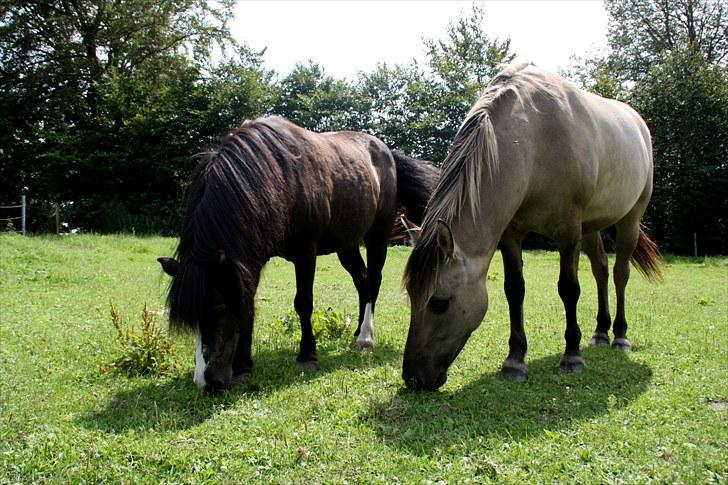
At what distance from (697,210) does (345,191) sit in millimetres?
21960

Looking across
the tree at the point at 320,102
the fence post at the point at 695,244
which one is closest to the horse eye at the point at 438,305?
the fence post at the point at 695,244

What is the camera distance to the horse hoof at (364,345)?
18.7ft

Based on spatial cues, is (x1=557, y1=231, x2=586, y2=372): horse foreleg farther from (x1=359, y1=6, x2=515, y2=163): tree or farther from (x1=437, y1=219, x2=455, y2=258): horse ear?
(x1=359, y1=6, x2=515, y2=163): tree

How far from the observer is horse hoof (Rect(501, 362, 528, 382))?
4.36 metres

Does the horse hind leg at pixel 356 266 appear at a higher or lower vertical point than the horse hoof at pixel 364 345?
higher

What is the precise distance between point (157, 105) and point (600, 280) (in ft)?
72.6

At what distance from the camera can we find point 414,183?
22.2ft

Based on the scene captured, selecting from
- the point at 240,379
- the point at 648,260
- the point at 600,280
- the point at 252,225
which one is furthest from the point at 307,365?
the point at 648,260

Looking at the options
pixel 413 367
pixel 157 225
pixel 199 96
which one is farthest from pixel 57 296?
pixel 199 96

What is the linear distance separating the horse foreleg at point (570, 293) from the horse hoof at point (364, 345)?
196cm

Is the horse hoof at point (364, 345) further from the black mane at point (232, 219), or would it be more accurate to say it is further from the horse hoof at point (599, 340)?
the horse hoof at point (599, 340)

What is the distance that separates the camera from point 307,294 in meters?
4.84

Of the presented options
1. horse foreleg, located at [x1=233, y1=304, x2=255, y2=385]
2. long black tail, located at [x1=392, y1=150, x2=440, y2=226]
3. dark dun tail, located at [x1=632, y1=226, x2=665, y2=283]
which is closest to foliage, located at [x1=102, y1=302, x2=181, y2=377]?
horse foreleg, located at [x1=233, y1=304, x2=255, y2=385]

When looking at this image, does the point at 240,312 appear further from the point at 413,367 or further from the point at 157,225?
the point at 157,225
